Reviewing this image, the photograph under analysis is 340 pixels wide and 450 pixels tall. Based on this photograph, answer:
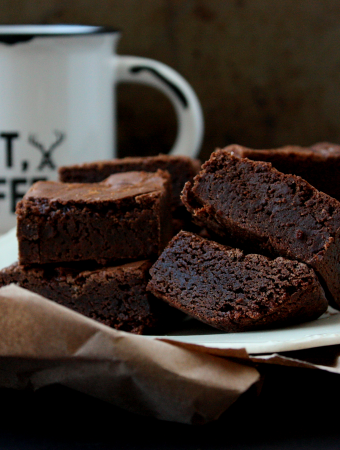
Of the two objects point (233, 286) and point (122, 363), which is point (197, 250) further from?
point (122, 363)

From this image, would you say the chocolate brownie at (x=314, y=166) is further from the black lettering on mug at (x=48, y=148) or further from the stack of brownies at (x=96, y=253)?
the black lettering on mug at (x=48, y=148)

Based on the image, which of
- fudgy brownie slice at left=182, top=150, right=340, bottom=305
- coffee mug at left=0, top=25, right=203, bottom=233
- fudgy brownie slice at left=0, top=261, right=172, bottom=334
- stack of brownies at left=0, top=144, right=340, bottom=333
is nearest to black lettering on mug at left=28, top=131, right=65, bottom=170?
coffee mug at left=0, top=25, right=203, bottom=233

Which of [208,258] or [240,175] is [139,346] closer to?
[208,258]

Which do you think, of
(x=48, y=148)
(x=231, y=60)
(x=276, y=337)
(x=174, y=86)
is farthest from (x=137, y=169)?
(x=231, y=60)

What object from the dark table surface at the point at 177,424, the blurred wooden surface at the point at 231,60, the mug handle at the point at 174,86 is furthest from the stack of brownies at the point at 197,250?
the blurred wooden surface at the point at 231,60

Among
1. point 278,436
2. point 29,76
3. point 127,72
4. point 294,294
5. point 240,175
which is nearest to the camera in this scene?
point 278,436

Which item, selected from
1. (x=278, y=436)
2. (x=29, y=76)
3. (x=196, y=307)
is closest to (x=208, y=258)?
(x=196, y=307)
